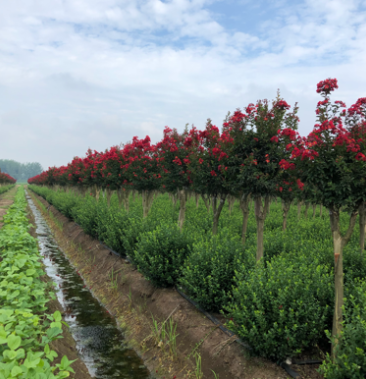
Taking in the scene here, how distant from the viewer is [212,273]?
612 centimetres

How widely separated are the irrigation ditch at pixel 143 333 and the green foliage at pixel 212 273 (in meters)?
0.41

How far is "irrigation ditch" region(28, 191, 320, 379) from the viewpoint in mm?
4945

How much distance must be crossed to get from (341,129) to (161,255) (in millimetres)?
4966

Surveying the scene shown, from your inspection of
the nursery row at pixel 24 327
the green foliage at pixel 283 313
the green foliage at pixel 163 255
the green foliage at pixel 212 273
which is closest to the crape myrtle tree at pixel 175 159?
the green foliage at pixel 163 255

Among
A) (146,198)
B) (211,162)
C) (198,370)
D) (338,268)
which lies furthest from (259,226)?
(146,198)

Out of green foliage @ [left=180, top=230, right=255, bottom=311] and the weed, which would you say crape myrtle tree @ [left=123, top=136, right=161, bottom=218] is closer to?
green foliage @ [left=180, top=230, right=255, bottom=311]

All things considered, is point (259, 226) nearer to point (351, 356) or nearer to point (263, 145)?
point (263, 145)

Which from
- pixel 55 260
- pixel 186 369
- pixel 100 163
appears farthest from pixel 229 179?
pixel 100 163

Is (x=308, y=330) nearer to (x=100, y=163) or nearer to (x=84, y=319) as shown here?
(x=84, y=319)

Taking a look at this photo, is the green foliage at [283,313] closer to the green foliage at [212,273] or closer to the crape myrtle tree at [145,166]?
the green foliage at [212,273]

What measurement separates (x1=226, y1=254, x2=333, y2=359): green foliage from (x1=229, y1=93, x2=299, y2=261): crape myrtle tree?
83.4 inches

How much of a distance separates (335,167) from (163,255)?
4.88 m

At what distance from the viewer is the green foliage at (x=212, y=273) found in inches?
240

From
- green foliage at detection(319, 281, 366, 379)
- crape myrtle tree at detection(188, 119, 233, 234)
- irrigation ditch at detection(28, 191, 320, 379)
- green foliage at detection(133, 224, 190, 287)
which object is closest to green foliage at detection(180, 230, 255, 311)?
irrigation ditch at detection(28, 191, 320, 379)
